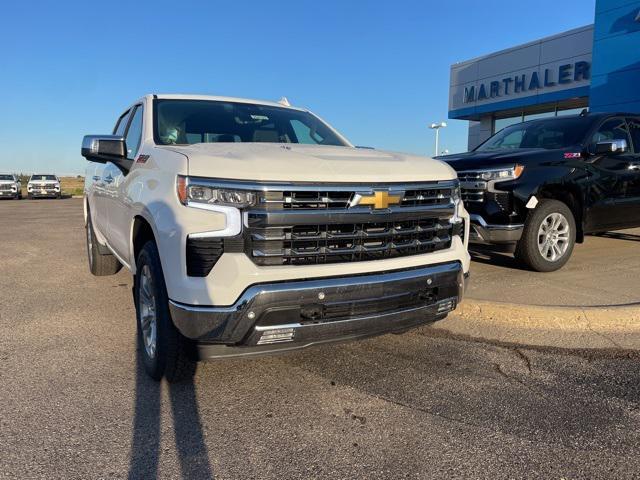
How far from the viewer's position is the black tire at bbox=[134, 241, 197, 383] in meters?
3.04

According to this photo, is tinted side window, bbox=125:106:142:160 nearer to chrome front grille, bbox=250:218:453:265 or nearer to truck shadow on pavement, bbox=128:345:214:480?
truck shadow on pavement, bbox=128:345:214:480

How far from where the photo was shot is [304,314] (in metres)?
2.89

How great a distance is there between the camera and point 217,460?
2553 millimetres

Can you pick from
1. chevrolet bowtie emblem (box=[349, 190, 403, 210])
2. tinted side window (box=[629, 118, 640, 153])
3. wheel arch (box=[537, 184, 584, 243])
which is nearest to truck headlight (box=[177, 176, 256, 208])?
chevrolet bowtie emblem (box=[349, 190, 403, 210])

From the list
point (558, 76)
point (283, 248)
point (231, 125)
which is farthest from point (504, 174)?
point (558, 76)

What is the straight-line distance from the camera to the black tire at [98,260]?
20.9ft

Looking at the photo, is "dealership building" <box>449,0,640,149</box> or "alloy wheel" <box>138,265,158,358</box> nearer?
"alloy wheel" <box>138,265,158,358</box>

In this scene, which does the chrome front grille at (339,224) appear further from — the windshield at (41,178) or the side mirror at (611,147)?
the windshield at (41,178)

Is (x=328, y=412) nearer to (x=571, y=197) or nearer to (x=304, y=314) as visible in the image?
(x=304, y=314)

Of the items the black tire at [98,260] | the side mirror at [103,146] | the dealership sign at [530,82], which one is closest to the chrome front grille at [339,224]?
the side mirror at [103,146]

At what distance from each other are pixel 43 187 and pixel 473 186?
33156mm

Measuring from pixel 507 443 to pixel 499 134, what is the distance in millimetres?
5836

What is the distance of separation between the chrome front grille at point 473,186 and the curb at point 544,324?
1565mm

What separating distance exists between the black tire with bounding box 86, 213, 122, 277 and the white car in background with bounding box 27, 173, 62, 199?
29963 mm
